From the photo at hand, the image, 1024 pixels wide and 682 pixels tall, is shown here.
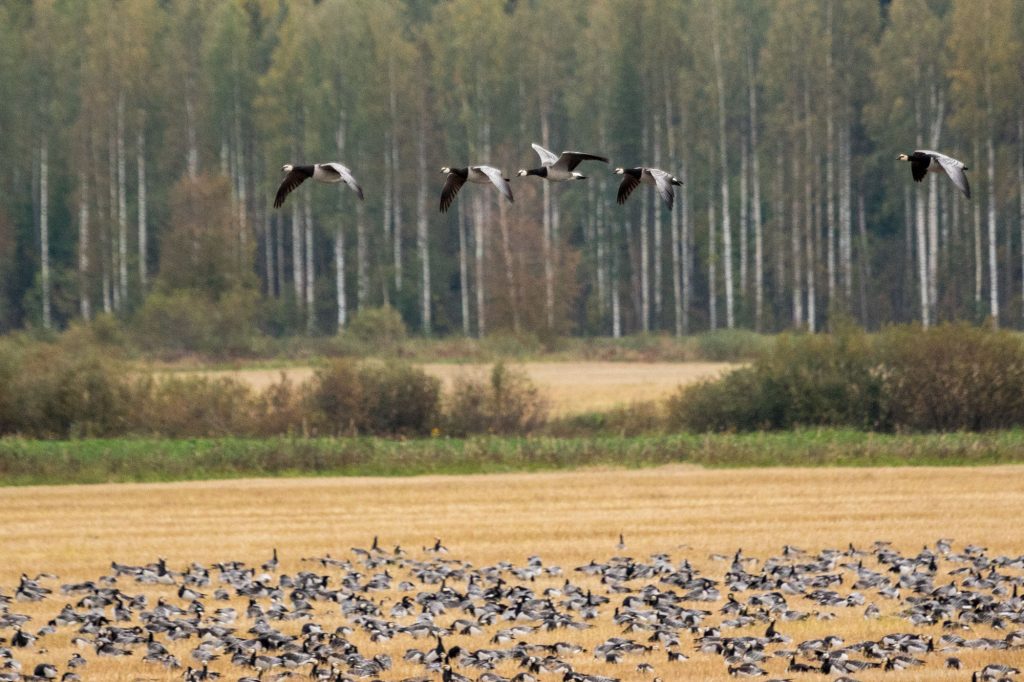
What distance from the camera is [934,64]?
2510 inches

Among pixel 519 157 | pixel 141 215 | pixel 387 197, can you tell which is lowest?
pixel 141 215

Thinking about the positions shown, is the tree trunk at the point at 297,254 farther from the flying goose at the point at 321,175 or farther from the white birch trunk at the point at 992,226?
the flying goose at the point at 321,175

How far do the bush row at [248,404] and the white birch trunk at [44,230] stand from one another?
29.8m

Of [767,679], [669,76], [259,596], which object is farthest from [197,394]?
[669,76]

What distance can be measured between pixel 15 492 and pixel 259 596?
12612 millimetres

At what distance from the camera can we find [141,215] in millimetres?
70812

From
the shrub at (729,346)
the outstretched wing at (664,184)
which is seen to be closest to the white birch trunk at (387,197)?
the shrub at (729,346)

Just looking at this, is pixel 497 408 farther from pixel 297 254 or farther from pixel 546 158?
pixel 297 254

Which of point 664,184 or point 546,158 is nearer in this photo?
point 664,184

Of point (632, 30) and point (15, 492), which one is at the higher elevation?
point (632, 30)

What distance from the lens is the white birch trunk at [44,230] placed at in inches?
2773

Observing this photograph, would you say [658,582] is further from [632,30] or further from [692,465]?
[632,30]

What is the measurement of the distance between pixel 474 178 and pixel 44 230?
61480 millimetres

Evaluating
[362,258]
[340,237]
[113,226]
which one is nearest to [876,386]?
[340,237]
